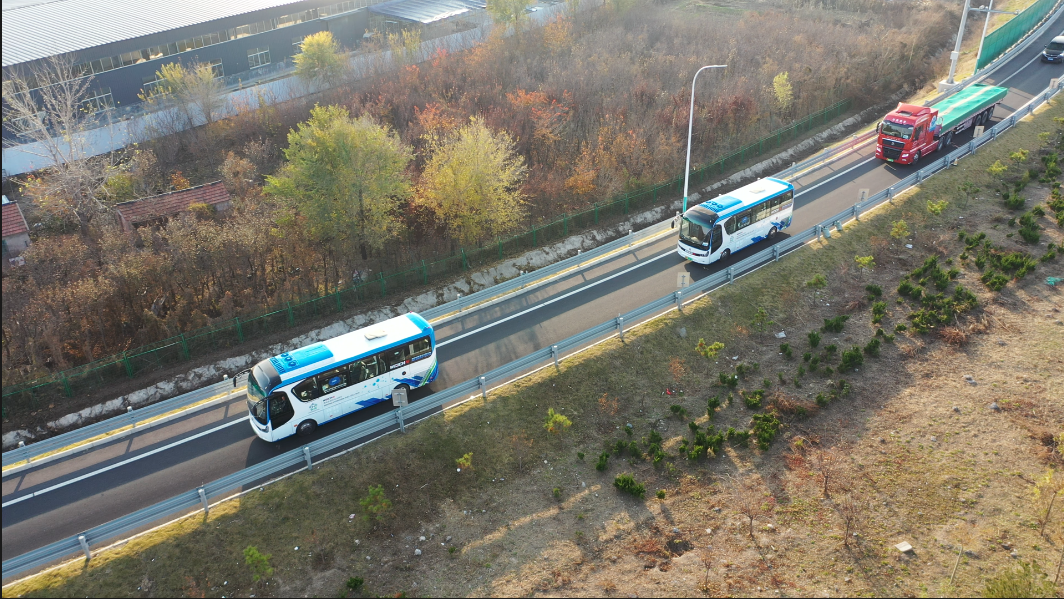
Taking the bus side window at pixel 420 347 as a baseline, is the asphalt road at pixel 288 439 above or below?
below

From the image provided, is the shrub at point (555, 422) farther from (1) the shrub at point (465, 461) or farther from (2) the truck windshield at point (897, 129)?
(2) the truck windshield at point (897, 129)

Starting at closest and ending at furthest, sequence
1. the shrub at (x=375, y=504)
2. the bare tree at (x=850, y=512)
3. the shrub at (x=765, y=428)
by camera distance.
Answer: the shrub at (x=375, y=504) < the bare tree at (x=850, y=512) < the shrub at (x=765, y=428)

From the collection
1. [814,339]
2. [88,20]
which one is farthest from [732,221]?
[88,20]

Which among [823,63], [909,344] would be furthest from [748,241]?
[823,63]

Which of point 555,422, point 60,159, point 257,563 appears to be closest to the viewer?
point 257,563

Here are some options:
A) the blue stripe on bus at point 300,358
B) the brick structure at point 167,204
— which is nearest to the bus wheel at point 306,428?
the blue stripe on bus at point 300,358

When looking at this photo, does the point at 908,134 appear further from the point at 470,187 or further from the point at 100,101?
the point at 100,101

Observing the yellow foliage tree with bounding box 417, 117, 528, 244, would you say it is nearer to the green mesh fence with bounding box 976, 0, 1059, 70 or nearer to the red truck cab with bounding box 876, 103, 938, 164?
the red truck cab with bounding box 876, 103, 938, 164
